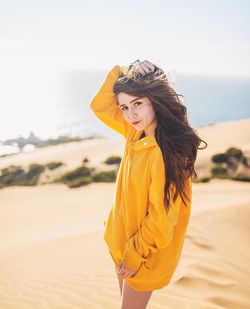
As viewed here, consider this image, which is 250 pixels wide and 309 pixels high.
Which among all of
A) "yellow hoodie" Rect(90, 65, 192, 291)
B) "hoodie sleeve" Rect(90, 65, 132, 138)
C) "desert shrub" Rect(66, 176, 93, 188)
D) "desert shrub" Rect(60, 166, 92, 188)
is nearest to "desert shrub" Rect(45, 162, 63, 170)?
"desert shrub" Rect(60, 166, 92, 188)

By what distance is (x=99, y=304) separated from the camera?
12.1 ft

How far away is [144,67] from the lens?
215 cm

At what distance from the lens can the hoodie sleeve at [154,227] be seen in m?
1.97

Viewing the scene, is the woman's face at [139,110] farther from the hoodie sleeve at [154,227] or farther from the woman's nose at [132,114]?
the hoodie sleeve at [154,227]

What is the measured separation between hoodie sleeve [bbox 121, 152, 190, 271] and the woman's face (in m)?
0.26

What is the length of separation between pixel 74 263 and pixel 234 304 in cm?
230

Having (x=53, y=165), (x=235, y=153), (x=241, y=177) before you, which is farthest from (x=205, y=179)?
(x=53, y=165)

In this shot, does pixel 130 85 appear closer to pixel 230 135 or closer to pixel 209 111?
pixel 230 135

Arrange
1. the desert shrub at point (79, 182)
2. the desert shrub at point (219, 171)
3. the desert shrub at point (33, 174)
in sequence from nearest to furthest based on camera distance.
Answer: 1. the desert shrub at point (219, 171)
2. the desert shrub at point (79, 182)
3. the desert shrub at point (33, 174)

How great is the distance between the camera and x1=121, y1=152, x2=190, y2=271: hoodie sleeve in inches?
77.6

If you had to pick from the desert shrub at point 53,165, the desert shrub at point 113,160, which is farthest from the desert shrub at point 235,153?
the desert shrub at point 53,165

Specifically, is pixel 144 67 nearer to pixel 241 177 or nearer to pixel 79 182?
pixel 241 177

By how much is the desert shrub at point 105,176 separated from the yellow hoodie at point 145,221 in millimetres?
11073

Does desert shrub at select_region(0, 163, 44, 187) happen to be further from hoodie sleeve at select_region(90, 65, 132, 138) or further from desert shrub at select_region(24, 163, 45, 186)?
hoodie sleeve at select_region(90, 65, 132, 138)
